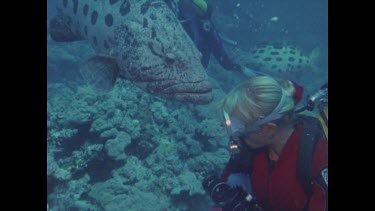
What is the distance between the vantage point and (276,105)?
2697mm

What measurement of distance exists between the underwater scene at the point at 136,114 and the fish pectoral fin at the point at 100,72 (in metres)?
0.01

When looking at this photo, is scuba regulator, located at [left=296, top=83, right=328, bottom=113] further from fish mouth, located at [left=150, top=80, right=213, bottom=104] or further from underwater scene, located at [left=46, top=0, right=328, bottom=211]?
fish mouth, located at [left=150, top=80, right=213, bottom=104]

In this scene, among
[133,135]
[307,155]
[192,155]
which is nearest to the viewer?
[307,155]

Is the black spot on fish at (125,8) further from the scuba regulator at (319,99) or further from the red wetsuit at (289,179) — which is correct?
the scuba regulator at (319,99)

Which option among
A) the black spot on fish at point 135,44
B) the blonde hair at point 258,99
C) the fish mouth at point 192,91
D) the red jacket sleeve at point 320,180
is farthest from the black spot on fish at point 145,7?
the red jacket sleeve at point 320,180

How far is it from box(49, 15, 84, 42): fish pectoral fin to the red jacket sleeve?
4.42 meters

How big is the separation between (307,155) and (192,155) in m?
4.55

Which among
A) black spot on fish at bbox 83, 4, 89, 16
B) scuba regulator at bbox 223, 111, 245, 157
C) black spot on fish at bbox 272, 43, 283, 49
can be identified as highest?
black spot on fish at bbox 83, 4, 89, 16

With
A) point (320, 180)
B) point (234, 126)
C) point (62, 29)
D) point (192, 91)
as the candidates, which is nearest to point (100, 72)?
point (192, 91)

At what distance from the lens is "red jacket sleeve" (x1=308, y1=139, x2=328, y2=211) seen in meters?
2.35

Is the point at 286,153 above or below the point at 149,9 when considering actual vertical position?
below

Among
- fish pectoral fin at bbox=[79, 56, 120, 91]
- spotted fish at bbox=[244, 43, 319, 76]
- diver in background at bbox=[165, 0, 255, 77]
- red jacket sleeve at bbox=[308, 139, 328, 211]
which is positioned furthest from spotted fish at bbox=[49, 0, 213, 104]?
spotted fish at bbox=[244, 43, 319, 76]
